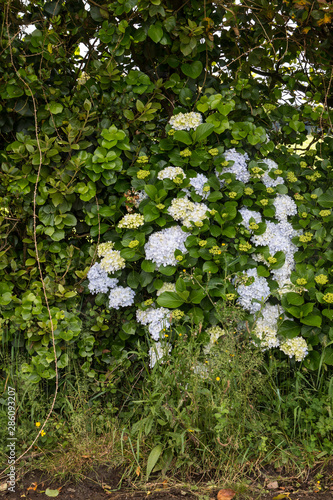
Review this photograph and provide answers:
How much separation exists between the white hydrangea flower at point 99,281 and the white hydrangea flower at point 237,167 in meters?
0.88

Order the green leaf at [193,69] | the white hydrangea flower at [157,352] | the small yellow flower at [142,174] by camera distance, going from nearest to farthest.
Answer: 1. the white hydrangea flower at [157,352]
2. the small yellow flower at [142,174]
3. the green leaf at [193,69]

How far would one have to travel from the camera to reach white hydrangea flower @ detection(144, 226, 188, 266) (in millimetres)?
2479

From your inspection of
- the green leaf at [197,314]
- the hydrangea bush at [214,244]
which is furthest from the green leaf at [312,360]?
the green leaf at [197,314]

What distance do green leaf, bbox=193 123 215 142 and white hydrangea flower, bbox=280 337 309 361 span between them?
1.25 metres

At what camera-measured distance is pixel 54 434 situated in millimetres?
2383

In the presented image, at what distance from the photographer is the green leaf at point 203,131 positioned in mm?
2576

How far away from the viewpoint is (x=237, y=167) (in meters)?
2.66

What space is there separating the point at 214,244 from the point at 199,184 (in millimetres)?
364

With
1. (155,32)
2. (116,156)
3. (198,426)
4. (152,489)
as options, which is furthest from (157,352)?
(155,32)

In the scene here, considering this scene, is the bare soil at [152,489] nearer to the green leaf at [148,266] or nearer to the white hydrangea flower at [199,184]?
the green leaf at [148,266]

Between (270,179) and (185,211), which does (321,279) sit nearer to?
(270,179)

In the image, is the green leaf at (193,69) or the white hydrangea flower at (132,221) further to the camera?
the green leaf at (193,69)

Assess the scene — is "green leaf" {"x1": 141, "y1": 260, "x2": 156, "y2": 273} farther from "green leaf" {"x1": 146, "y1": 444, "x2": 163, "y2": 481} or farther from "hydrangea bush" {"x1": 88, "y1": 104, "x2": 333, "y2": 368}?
"green leaf" {"x1": 146, "y1": 444, "x2": 163, "y2": 481}

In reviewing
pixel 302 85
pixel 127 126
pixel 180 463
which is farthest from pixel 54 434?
pixel 302 85
